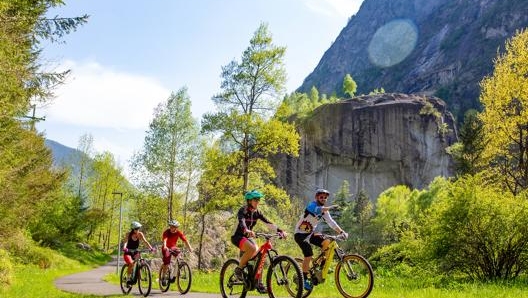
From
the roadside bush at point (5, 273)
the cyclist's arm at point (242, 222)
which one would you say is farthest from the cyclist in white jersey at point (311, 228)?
the roadside bush at point (5, 273)

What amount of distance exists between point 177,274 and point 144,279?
3.70 feet

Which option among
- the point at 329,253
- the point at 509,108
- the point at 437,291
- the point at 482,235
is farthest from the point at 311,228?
the point at 509,108

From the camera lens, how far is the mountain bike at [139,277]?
46.1 feet

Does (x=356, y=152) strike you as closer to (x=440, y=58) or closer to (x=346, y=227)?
(x=346, y=227)

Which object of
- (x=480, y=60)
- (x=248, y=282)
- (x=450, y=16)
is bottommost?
(x=248, y=282)

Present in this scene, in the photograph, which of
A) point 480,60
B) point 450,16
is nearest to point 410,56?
point 450,16

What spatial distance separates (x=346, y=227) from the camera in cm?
7775

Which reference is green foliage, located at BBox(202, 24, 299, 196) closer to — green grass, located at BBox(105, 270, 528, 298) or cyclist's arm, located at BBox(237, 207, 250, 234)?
green grass, located at BBox(105, 270, 528, 298)

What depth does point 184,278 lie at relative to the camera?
14.0 meters

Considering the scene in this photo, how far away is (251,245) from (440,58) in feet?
595

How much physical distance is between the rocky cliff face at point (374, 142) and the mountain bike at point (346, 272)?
7024cm

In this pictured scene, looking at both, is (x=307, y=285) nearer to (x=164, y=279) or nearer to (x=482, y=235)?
(x=164, y=279)

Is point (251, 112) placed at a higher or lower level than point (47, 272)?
higher

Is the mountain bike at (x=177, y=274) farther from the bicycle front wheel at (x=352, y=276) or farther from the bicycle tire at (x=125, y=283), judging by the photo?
the bicycle front wheel at (x=352, y=276)
